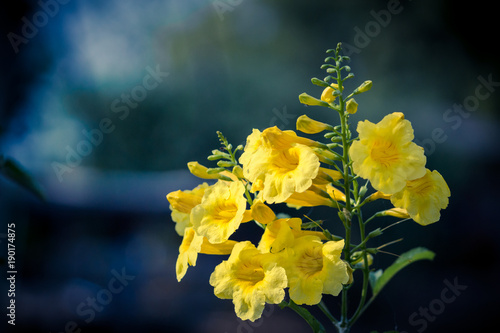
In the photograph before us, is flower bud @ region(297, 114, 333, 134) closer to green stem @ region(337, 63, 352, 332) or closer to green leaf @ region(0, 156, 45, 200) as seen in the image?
green stem @ region(337, 63, 352, 332)

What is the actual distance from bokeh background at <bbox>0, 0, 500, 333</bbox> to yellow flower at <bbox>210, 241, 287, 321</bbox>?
144 centimetres

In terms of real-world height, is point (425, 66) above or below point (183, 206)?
above

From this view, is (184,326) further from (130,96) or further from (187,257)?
(187,257)

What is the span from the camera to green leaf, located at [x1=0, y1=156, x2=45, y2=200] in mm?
682

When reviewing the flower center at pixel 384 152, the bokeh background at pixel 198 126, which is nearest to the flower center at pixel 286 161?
the flower center at pixel 384 152

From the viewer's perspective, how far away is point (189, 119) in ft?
7.21

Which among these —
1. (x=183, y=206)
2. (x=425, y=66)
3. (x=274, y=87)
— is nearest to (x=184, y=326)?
(x=274, y=87)

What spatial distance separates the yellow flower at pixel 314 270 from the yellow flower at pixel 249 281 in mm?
22

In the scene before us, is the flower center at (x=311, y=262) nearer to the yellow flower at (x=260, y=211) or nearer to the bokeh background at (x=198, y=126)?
the yellow flower at (x=260, y=211)

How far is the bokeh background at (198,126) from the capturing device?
1854 mm

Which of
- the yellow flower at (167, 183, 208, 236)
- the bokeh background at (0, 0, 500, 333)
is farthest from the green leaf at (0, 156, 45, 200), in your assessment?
the bokeh background at (0, 0, 500, 333)

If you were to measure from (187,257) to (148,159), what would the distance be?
5.60 feet

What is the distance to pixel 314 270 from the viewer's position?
473 millimetres

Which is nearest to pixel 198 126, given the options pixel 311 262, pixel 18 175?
pixel 18 175
